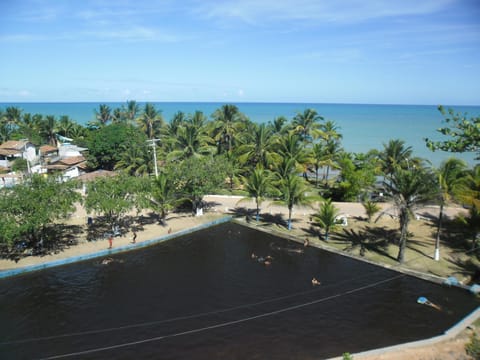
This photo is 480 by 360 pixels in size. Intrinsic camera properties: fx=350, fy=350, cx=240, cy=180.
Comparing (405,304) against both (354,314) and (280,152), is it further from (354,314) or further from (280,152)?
(280,152)

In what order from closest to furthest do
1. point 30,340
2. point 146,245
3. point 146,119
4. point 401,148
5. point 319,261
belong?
point 30,340, point 319,261, point 146,245, point 401,148, point 146,119

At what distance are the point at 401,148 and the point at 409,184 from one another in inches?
745

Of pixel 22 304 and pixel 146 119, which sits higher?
pixel 146 119

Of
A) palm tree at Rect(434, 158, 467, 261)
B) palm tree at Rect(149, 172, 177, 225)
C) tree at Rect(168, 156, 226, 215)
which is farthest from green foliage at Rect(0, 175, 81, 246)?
palm tree at Rect(434, 158, 467, 261)

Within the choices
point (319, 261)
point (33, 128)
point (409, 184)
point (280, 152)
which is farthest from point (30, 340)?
point (33, 128)

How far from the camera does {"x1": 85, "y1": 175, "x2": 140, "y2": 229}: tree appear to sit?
84.8ft

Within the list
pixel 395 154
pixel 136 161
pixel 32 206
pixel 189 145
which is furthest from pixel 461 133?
pixel 136 161

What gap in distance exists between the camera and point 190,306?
62.6 feet

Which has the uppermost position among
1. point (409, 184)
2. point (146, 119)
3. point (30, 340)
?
point (146, 119)

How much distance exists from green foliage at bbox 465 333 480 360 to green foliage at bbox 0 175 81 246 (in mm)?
23862

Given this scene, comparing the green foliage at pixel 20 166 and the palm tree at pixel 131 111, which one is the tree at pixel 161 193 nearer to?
the green foliage at pixel 20 166

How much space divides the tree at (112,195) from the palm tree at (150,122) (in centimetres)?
3286

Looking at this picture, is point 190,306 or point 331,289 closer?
point 190,306

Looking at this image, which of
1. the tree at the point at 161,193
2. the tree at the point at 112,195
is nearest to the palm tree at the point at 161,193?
the tree at the point at 161,193
